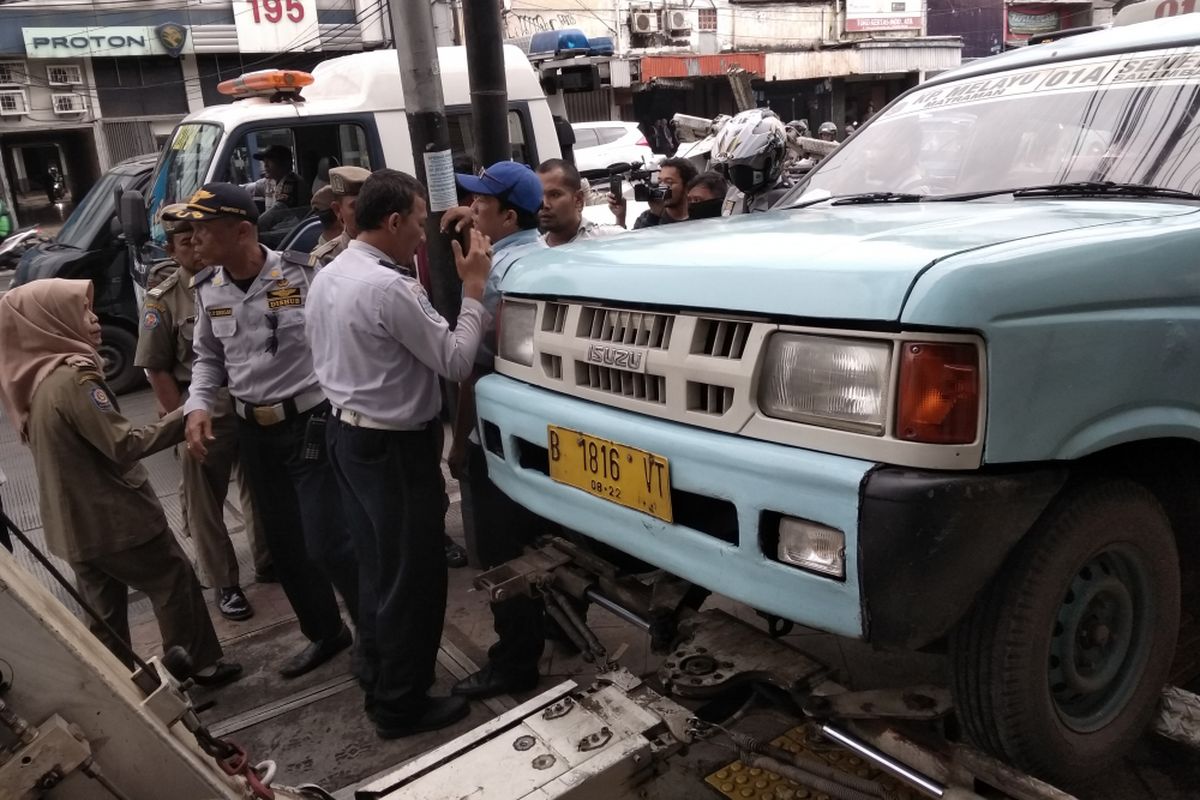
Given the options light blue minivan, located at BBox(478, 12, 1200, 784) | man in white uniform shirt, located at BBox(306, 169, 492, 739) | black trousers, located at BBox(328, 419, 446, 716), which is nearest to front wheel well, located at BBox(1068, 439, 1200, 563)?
light blue minivan, located at BBox(478, 12, 1200, 784)

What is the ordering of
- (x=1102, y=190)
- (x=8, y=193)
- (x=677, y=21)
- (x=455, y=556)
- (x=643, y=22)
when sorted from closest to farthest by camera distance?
(x=1102, y=190) < (x=455, y=556) < (x=8, y=193) < (x=643, y=22) < (x=677, y=21)

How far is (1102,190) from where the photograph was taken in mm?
2688

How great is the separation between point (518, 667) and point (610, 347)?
1499mm

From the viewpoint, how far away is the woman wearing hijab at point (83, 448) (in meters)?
3.22

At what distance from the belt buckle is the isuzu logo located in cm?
159

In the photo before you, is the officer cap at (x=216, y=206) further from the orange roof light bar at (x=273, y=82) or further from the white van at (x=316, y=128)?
the orange roof light bar at (x=273, y=82)

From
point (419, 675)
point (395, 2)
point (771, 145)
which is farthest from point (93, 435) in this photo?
point (771, 145)

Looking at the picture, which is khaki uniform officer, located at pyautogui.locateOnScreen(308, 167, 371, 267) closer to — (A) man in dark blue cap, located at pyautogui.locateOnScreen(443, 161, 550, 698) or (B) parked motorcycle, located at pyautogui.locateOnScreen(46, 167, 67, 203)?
(A) man in dark blue cap, located at pyautogui.locateOnScreen(443, 161, 550, 698)

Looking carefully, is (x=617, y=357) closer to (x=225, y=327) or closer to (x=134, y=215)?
(x=225, y=327)

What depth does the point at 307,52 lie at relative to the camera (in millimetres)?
23047

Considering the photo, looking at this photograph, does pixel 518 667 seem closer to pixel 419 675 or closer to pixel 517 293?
pixel 419 675

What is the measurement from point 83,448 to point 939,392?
2857mm

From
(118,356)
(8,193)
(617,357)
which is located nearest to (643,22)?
(8,193)

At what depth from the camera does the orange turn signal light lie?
188 cm
